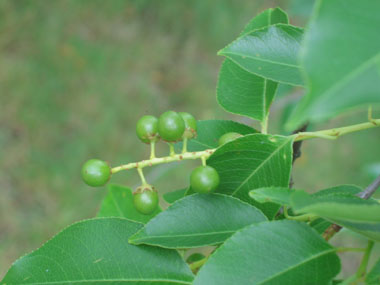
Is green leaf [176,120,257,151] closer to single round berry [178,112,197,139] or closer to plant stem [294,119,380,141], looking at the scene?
single round berry [178,112,197,139]

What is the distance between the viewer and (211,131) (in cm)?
162

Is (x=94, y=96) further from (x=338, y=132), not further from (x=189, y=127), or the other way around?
(x=338, y=132)

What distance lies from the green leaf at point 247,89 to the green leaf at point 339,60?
2.99ft

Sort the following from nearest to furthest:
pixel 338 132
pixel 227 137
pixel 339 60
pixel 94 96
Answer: pixel 339 60 < pixel 338 132 < pixel 227 137 < pixel 94 96

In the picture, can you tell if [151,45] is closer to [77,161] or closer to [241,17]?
[241,17]

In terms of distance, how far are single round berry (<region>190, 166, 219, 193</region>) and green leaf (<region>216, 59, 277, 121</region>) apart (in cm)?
41

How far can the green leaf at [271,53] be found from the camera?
1361 millimetres

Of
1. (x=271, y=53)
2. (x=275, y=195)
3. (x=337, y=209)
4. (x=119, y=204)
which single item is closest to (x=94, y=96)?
(x=119, y=204)

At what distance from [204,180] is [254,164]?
0.19m

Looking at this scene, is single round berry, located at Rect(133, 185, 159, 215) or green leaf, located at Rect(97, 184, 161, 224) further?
green leaf, located at Rect(97, 184, 161, 224)

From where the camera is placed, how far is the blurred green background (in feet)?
15.6

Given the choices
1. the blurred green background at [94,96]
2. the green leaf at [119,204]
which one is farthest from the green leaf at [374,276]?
the blurred green background at [94,96]

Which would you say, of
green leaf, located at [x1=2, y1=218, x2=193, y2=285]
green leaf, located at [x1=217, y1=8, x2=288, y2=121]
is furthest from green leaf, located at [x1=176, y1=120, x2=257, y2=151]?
green leaf, located at [x1=2, y1=218, x2=193, y2=285]

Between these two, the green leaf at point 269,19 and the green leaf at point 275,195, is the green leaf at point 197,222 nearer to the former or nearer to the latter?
the green leaf at point 275,195
